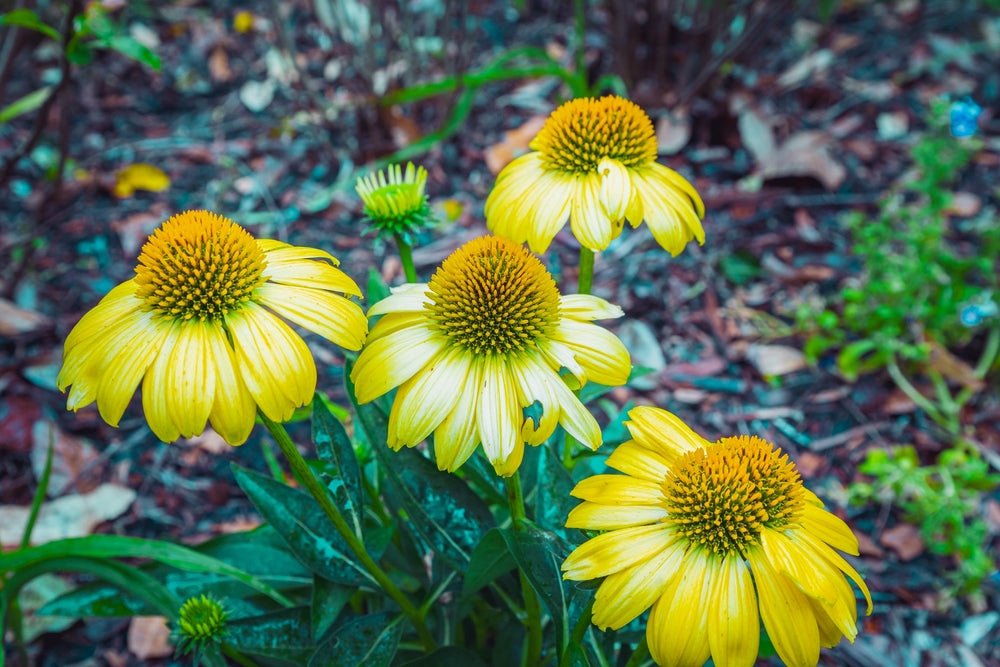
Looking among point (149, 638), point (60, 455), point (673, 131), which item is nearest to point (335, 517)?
point (149, 638)

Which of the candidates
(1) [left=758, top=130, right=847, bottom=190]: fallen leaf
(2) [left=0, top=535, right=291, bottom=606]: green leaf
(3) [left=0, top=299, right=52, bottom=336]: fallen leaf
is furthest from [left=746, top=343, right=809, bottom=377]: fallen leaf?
(3) [left=0, top=299, right=52, bottom=336]: fallen leaf

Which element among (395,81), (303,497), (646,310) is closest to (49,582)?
(303,497)

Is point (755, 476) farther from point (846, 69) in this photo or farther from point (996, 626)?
point (846, 69)

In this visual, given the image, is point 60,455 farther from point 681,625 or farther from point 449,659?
point 681,625

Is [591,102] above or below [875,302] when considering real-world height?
above

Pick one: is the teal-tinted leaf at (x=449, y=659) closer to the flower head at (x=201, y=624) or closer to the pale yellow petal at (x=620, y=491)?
the flower head at (x=201, y=624)

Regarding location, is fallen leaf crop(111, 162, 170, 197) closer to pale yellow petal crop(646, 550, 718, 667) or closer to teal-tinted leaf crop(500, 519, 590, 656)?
teal-tinted leaf crop(500, 519, 590, 656)

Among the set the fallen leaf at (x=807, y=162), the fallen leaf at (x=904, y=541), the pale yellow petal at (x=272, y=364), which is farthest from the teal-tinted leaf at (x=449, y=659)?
the fallen leaf at (x=807, y=162)
